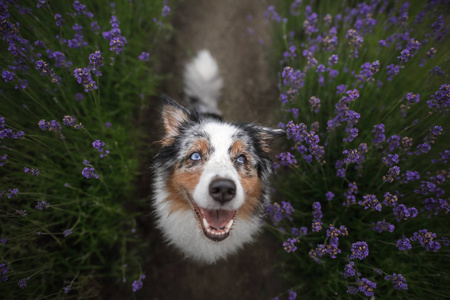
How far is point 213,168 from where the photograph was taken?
1861 millimetres

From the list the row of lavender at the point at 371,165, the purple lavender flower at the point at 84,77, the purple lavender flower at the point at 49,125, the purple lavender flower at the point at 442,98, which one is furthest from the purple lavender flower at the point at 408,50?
the purple lavender flower at the point at 49,125

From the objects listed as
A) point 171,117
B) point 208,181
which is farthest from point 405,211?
point 171,117

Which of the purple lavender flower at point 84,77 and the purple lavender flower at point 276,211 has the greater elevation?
the purple lavender flower at point 84,77

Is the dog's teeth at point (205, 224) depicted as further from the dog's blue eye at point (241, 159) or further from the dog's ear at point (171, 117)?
the dog's ear at point (171, 117)

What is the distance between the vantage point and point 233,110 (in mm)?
3736

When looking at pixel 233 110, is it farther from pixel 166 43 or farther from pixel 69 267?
pixel 69 267

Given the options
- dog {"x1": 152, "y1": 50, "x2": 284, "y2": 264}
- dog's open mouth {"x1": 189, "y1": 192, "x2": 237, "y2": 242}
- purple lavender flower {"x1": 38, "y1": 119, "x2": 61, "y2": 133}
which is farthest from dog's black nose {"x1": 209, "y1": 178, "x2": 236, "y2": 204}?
purple lavender flower {"x1": 38, "y1": 119, "x2": 61, "y2": 133}

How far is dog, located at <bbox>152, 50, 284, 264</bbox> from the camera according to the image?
1.81 meters

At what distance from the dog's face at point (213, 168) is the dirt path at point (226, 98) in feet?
2.43

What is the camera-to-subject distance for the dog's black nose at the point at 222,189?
1689 mm

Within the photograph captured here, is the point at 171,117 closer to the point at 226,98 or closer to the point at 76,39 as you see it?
the point at 76,39

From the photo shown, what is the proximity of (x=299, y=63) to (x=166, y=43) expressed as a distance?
7.01ft

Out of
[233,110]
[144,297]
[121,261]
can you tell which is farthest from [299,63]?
[144,297]

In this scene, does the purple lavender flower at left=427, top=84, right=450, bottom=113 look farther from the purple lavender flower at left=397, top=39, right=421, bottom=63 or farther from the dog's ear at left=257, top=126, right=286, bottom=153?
the dog's ear at left=257, top=126, right=286, bottom=153
